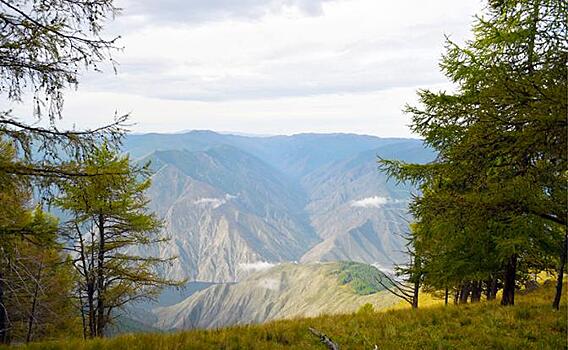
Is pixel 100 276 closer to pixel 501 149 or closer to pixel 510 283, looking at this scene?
pixel 510 283

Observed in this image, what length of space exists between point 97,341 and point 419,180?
913 centimetres

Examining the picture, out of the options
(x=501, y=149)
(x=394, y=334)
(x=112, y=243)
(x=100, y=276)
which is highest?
(x=501, y=149)

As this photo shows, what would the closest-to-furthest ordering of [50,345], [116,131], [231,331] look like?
[116,131] → [50,345] → [231,331]

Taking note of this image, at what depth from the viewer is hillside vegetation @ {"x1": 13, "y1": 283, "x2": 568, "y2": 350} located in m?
7.87

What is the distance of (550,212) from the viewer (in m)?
9.27

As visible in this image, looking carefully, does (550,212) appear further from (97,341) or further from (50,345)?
(50,345)

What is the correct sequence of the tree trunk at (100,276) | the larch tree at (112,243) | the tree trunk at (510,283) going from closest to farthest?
the tree trunk at (510,283), the larch tree at (112,243), the tree trunk at (100,276)

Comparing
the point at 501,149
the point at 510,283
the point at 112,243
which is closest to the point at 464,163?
the point at 501,149

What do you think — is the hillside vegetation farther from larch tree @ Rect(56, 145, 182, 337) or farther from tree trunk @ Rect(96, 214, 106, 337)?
tree trunk @ Rect(96, 214, 106, 337)

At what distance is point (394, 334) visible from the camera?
8.77m

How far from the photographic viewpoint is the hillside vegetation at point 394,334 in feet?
25.8

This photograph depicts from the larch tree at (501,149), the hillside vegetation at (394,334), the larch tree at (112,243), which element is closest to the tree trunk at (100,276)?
the larch tree at (112,243)

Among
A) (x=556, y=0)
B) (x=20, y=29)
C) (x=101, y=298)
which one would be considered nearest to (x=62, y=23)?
(x=20, y=29)

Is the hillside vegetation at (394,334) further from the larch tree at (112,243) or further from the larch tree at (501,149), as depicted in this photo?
the larch tree at (112,243)
